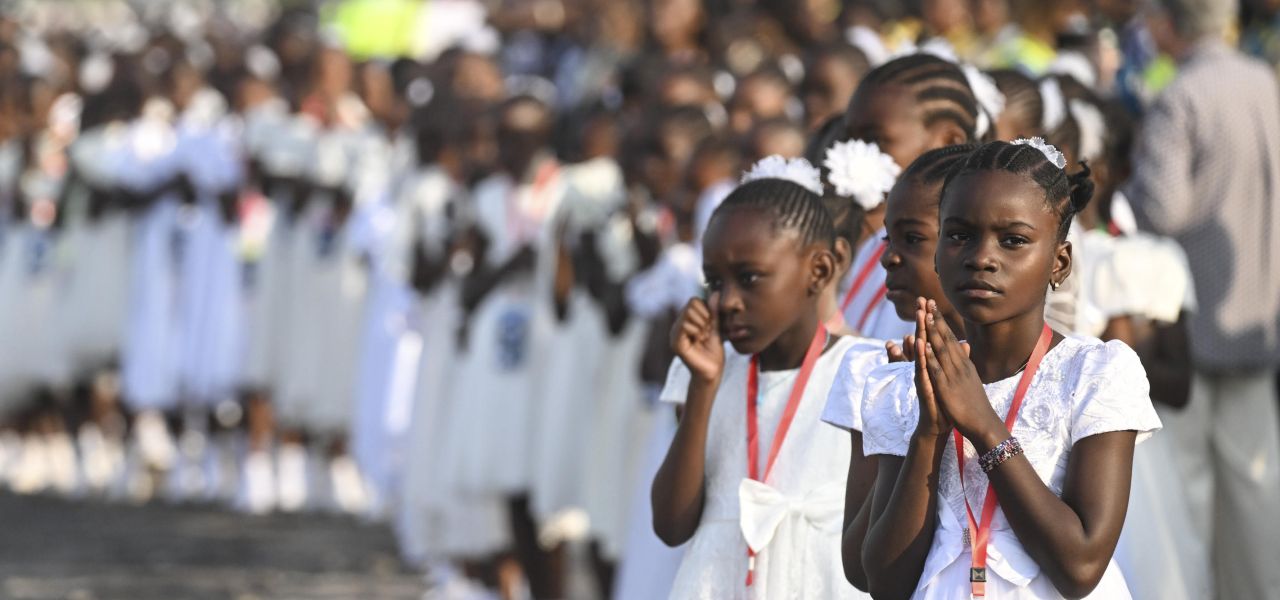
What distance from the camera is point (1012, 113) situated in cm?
505

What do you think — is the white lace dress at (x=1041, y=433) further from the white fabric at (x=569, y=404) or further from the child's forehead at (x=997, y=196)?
the white fabric at (x=569, y=404)

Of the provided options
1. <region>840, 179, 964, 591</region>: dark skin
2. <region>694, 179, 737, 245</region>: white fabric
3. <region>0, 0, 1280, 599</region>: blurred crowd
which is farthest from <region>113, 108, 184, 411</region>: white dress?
<region>840, 179, 964, 591</region>: dark skin

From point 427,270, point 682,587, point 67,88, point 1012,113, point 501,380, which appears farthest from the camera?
point 67,88

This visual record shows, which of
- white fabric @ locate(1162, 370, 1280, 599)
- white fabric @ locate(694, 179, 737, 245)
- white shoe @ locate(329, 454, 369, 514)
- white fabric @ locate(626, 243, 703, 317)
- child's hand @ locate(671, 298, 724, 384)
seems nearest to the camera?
child's hand @ locate(671, 298, 724, 384)

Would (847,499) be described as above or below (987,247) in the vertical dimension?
below

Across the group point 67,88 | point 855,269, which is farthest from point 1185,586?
point 67,88

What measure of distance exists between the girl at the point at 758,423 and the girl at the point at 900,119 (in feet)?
1.45

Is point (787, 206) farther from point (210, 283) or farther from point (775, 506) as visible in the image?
point (210, 283)

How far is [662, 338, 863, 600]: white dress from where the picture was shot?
152 inches

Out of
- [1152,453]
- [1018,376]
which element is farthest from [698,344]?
[1152,453]

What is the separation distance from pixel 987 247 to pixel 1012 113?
2133mm

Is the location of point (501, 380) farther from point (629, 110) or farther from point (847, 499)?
point (847, 499)

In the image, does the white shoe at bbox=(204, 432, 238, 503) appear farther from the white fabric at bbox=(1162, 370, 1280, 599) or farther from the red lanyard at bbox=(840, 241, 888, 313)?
the red lanyard at bbox=(840, 241, 888, 313)

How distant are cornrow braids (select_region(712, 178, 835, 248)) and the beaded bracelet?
113cm
